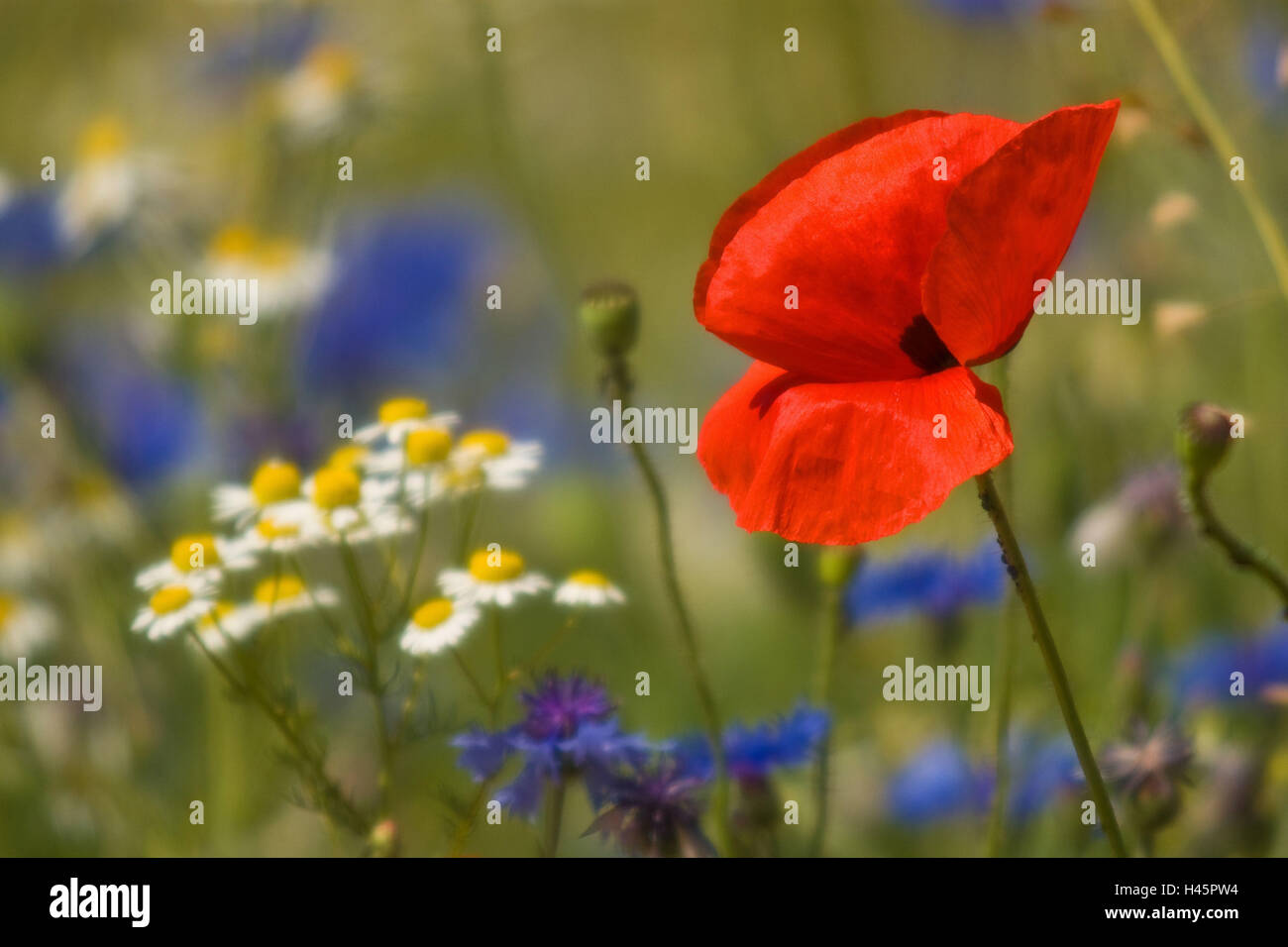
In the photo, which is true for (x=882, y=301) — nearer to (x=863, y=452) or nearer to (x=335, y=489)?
(x=863, y=452)

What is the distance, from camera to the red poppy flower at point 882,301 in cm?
38


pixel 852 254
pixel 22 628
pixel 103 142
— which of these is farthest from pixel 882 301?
pixel 103 142

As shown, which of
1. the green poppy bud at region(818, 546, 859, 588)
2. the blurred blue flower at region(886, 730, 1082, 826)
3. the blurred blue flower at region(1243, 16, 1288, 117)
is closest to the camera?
the green poppy bud at region(818, 546, 859, 588)

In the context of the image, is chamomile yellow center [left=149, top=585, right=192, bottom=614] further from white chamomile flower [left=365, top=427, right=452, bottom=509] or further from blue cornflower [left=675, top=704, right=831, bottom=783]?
blue cornflower [left=675, top=704, right=831, bottom=783]

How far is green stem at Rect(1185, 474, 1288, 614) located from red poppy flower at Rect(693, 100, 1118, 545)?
7 cm

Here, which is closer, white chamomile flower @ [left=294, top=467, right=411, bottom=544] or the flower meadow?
the flower meadow

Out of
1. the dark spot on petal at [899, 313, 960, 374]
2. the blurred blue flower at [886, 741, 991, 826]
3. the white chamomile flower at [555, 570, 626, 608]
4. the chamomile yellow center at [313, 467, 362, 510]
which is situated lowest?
the blurred blue flower at [886, 741, 991, 826]

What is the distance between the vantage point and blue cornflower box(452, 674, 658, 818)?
1.59 feet

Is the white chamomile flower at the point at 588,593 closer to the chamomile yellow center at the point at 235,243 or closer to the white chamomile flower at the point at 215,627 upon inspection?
the white chamomile flower at the point at 215,627

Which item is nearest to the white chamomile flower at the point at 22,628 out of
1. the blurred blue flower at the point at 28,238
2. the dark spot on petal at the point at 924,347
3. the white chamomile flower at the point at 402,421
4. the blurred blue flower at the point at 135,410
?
the blurred blue flower at the point at 135,410

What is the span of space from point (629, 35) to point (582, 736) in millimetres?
1513

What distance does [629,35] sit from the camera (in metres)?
1.86

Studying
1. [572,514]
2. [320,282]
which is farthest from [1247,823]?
[320,282]

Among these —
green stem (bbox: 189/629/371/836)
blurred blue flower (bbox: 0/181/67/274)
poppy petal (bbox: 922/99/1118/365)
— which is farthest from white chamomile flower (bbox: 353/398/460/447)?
blurred blue flower (bbox: 0/181/67/274)
